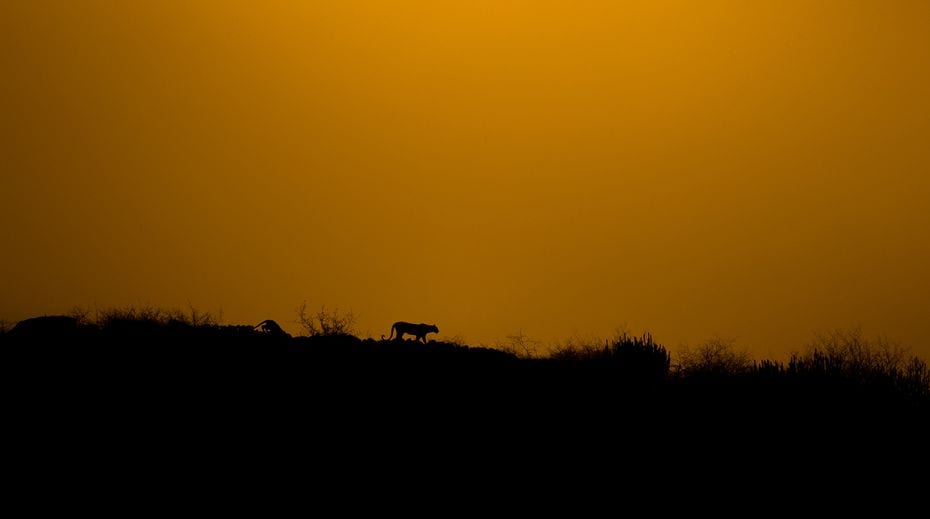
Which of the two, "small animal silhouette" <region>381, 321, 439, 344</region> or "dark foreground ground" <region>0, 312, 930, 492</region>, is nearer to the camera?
"dark foreground ground" <region>0, 312, 930, 492</region>

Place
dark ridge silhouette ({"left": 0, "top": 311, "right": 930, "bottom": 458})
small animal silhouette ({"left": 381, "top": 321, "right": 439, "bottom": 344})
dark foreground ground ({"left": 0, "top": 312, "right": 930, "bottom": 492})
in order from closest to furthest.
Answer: dark foreground ground ({"left": 0, "top": 312, "right": 930, "bottom": 492}) → dark ridge silhouette ({"left": 0, "top": 311, "right": 930, "bottom": 458}) → small animal silhouette ({"left": 381, "top": 321, "right": 439, "bottom": 344})

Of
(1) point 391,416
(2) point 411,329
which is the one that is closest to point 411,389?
(1) point 391,416

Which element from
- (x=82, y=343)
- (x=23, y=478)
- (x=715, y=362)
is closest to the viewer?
(x=23, y=478)

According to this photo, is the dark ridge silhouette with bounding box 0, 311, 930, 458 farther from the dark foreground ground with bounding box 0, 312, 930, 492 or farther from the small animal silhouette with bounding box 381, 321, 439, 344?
the small animal silhouette with bounding box 381, 321, 439, 344

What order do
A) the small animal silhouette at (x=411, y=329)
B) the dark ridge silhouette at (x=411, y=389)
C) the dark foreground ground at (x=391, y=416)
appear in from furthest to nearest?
the small animal silhouette at (x=411, y=329) < the dark ridge silhouette at (x=411, y=389) < the dark foreground ground at (x=391, y=416)

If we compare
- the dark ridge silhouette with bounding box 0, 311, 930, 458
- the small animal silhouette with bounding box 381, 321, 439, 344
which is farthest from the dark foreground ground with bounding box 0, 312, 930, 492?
the small animal silhouette with bounding box 381, 321, 439, 344

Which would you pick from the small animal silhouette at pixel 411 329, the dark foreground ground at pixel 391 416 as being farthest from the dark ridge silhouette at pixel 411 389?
the small animal silhouette at pixel 411 329

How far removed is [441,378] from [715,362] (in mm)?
11225

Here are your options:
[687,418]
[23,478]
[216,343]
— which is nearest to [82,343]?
[216,343]

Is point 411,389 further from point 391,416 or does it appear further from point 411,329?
point 411,329

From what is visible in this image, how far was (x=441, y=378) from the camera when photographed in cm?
1920

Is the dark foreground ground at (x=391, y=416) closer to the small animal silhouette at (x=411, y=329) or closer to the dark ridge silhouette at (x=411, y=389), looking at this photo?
the dark ridge silhouette at (x=411, y=389)

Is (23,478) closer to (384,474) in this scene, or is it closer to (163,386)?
(163,386)

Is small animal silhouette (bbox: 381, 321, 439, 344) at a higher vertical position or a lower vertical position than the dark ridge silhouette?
higher
